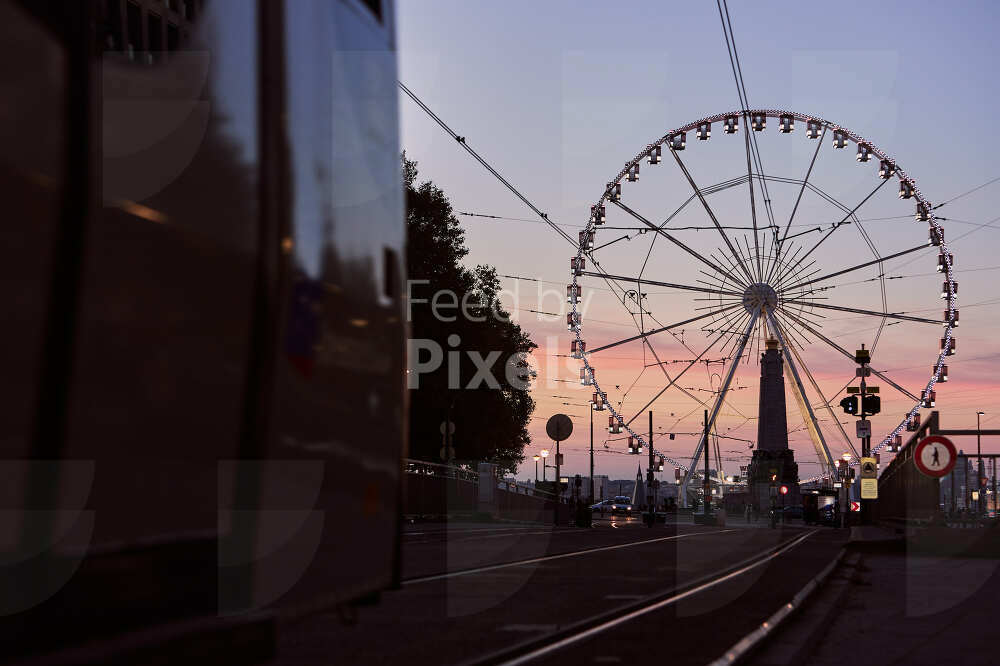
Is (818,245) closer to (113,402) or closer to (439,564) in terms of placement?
(439,564)

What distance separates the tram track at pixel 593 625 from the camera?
874cm

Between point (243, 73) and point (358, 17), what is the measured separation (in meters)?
1.23

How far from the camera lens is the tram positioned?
9.02ft

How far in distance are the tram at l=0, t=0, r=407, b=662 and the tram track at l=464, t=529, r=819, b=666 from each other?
3.87 meters

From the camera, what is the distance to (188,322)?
3338 millimetres

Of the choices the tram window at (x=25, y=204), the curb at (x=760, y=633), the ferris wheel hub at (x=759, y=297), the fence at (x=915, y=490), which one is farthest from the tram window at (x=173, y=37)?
the ferris wheel hub at (x=759, y=297)

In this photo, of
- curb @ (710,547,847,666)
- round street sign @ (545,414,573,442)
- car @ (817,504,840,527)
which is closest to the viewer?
curb @ (710,547,847,666)

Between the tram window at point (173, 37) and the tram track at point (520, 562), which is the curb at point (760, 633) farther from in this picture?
the tram window at point (173, 37)

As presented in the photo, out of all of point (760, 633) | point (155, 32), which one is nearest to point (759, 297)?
point (760, 633)

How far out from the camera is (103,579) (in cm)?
299

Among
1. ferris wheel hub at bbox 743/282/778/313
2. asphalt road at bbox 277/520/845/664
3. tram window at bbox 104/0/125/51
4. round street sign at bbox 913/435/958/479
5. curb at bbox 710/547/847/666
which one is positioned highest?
ferris wheel hub at bbox 743/282/778/313

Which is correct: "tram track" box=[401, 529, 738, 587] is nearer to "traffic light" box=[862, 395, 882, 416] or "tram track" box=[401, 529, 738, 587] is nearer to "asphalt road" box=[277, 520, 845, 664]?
"asphalt road" box=[277, 520, 845, 664]

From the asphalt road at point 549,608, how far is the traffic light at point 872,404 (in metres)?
11.7

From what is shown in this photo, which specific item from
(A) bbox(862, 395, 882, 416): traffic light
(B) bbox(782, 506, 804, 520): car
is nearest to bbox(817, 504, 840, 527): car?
(B) bbox(782, 506, 804, 520): car
